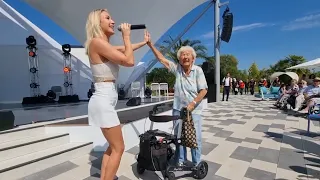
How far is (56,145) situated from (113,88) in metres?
2.14

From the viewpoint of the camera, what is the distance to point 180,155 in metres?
2.48

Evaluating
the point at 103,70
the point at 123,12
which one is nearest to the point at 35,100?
the point at 123,12

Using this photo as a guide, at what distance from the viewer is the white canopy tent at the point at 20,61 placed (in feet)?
31.1

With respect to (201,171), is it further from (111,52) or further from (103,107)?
(111,52)

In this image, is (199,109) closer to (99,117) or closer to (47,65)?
(99,117)

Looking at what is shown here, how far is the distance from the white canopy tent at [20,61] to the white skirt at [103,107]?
9.75 m

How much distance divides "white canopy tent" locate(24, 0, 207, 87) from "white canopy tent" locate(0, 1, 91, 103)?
5.37ft

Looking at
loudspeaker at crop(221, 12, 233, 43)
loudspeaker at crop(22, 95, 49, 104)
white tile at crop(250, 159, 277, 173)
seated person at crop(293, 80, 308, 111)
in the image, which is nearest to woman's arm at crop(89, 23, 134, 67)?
white tile at crop(250, 159, 277, 173)

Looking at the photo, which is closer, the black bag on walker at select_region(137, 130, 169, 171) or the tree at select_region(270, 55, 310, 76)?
the black bag on walker at select_region(137, 130, 169, 171)

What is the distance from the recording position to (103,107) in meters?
1.63

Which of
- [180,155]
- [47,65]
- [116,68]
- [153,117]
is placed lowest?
[180,155]

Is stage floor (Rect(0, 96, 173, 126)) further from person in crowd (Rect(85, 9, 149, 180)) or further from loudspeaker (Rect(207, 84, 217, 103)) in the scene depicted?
loudspeaker (Rect(207, 84, 217, 103))

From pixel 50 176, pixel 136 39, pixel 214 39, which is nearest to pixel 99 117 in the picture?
pixel 50 176

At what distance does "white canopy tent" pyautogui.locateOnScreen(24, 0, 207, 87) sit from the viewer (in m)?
8.40
